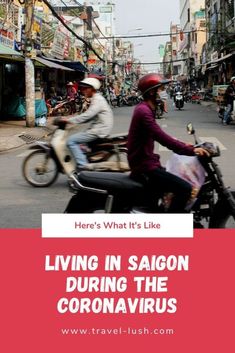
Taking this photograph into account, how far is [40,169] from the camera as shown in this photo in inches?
316

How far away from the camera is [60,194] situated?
24.6 ft

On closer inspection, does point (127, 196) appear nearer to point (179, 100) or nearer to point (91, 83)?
point (91, 83)

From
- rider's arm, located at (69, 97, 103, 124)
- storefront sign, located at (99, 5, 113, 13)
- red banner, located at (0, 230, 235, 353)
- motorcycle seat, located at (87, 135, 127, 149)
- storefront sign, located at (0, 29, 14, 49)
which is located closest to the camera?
red banner, located at (0, 230, 235, 353)

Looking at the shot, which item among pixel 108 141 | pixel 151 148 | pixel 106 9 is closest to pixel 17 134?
pixel 108 141

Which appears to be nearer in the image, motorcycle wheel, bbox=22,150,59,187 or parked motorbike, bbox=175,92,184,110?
motorcycle wheel, bbox=22,150,59,187

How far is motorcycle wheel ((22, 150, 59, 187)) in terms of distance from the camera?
8.00 metres

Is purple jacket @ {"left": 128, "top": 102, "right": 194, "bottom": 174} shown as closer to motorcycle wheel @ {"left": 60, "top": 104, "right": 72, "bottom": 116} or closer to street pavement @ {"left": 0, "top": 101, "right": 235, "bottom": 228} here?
street pavement @ {"left": 0, "top": 101, "right": 235, "bottom": 228}

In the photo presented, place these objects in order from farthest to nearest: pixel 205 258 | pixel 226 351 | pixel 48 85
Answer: pixel 48 85 → pixel 205 258 → pixel 226 351

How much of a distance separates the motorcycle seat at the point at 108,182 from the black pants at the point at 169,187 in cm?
12

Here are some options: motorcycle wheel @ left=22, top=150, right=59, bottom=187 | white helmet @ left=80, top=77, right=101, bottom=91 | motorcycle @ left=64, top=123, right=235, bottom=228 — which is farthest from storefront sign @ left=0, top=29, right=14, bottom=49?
motorcycle @ left=64, top=123, right=235, bottom=228

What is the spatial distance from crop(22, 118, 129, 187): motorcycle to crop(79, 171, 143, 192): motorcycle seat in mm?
2800

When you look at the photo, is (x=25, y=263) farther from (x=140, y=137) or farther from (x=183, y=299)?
(x=140, y=137)

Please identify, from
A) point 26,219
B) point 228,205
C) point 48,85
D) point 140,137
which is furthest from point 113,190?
point 48,85

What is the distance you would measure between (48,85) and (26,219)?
24.4 m
